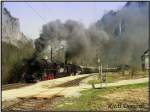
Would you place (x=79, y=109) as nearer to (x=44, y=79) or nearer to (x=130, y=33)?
(x=130, y=33)

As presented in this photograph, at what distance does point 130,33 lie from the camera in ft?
75.6

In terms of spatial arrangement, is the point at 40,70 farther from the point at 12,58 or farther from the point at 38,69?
the point at 12,58

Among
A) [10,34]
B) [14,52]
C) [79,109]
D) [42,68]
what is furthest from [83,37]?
[79,109]

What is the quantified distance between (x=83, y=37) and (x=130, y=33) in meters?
4.42

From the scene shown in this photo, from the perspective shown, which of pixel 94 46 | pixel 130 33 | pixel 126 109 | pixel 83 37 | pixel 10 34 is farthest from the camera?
pixel 10 34

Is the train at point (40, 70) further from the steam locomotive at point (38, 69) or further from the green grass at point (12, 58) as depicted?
the green grass at point (12, 58)

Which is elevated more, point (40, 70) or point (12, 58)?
point (12, 58)

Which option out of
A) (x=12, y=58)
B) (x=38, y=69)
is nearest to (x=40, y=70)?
(x=38, y=69)

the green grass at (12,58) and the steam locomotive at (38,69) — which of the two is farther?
the steam locomotive at (38,69)

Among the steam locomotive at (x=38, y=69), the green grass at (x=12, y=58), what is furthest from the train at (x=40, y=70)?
the green grass at (x=12, y=58)

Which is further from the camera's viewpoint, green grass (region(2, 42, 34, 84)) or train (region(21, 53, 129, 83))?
train (region(21, 53, 129, 83))

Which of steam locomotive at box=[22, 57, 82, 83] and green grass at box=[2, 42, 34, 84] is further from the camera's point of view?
steam locomotive at box=[22, 57, 82, 83]

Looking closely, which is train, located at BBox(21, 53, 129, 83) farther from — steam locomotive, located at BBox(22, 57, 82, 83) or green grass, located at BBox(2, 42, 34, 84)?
green grass, located at BBox(2, 42, 34, 84)

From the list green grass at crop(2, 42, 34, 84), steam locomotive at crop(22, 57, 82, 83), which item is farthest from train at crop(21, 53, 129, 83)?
green grass at crop(2, 42, 34, 84)
